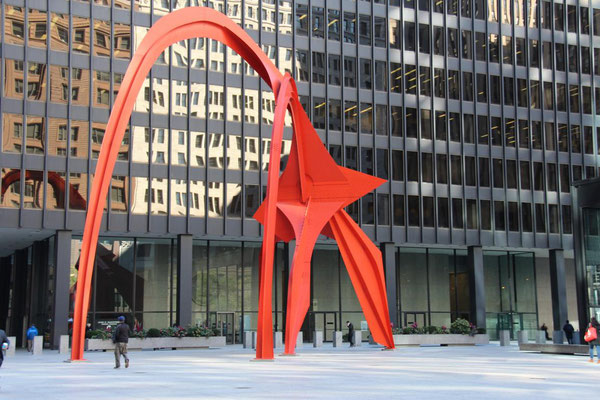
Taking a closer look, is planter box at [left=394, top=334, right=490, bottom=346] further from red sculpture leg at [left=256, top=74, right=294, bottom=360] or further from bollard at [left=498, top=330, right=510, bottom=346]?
red sculpture leg at [left=256, top=74, right=294, bottom=360]

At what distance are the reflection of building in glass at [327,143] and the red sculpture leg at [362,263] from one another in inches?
406

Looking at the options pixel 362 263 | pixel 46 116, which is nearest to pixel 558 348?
pixel 362 263

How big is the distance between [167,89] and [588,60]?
1242 inches

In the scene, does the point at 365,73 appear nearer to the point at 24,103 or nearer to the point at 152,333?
the point at 24,103

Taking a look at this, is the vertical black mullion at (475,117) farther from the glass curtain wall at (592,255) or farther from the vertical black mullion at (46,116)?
the vertical black mullion at (46,116)

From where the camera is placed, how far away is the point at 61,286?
42.1m

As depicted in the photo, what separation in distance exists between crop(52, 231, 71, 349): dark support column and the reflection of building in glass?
37 cm

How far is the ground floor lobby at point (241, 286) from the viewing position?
45.0 m

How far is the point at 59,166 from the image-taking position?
137 ft

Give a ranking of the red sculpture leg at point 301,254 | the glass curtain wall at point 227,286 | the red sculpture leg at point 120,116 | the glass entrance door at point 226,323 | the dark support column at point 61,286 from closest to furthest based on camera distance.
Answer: the red sculpture leg at point 120,116 → the red sculpture leg at point 301,254 → the dark support column at point 61,286 → the glass curtain wall at point 227,286 → the glass entrance door at point 226,323

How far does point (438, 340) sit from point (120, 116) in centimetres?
2517

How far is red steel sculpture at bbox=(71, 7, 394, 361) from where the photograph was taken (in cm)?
2370

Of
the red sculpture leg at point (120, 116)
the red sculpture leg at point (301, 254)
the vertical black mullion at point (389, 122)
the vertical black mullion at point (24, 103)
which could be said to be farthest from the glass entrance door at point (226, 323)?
the red sculpture leg at point (120, 116)

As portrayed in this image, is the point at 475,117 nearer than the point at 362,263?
No
